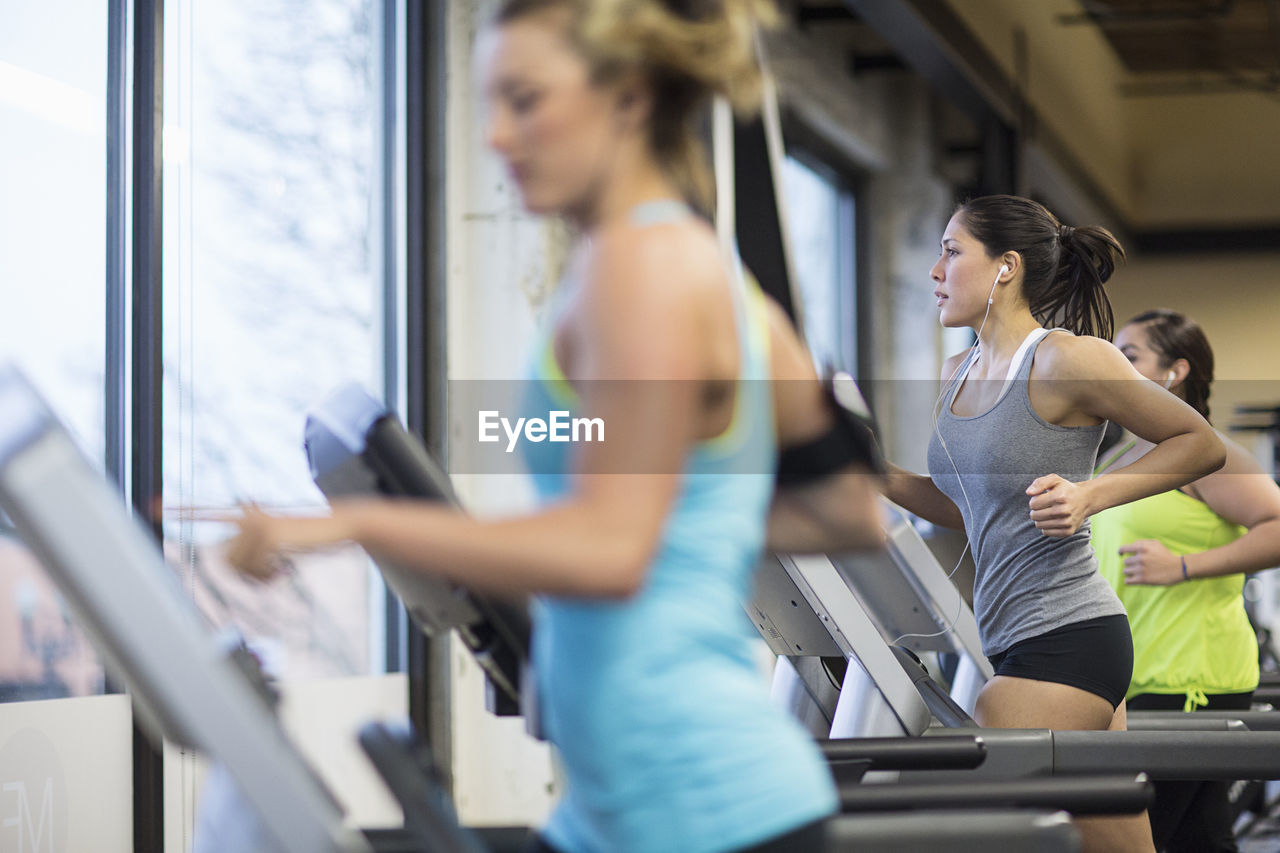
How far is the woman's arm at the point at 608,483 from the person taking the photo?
2.40ft

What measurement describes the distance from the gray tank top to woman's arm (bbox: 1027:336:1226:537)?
0.13 feet

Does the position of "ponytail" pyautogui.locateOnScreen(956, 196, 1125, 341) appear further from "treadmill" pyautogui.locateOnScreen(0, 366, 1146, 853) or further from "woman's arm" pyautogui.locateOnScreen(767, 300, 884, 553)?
"treadmill" pyautogui.locateOnScreen(0, 366, 1146, 853)

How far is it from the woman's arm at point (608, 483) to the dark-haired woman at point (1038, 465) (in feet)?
4.30

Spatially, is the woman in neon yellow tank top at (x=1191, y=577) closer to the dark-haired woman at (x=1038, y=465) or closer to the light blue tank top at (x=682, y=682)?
the dark-haired woman at (x=1038, y=465)

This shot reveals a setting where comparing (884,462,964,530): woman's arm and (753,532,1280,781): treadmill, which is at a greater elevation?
(884,462,964,530): woman's arm

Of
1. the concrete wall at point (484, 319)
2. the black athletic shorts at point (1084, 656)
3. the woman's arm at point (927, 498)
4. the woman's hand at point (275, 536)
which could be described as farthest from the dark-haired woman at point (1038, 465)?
the concrete wall at point (484, 319)

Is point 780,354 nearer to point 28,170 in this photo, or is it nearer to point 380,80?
point 28,170

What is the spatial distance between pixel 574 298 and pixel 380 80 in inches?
133

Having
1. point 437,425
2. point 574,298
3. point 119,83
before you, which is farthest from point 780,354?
point 437,425

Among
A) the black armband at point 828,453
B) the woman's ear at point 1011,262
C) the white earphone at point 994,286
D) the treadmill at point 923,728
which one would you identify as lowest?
the treadmill at point 923,728

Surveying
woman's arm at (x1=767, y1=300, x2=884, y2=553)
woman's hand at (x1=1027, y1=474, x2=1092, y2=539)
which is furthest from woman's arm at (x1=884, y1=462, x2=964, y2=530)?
woman's arm at (x1=767, y1=300, x2=884, y2=553)

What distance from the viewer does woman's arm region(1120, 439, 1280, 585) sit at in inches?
104

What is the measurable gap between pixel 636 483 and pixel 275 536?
0.21m

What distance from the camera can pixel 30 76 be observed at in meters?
2.60
